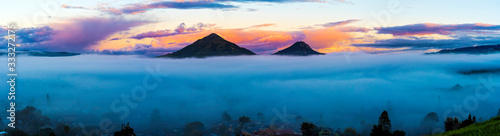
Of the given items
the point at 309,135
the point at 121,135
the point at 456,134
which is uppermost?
the point at 456,134

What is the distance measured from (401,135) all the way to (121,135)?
114 metres

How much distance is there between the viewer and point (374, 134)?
12138cm

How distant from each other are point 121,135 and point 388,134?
108 metres

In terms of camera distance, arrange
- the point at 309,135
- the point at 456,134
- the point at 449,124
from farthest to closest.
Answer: the point at 309,135 → the point at 449,124 → the point at 456,134

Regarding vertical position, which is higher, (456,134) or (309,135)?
(456,134)

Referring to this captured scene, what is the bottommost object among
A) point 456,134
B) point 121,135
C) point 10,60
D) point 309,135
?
point 309,135

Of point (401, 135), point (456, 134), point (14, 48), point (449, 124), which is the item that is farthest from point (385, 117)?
point (14, 48)

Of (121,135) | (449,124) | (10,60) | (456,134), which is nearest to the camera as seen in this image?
(456,134)

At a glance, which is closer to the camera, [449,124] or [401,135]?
[401,135]

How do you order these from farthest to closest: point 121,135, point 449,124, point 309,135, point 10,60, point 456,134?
point 309,135
point 449,124
point 121,135
point 10,60
point 456,134

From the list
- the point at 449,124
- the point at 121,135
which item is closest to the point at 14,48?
the point at 121,135

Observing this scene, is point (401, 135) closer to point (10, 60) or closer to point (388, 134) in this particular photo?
point (388, 134)

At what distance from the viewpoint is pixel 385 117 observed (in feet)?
461

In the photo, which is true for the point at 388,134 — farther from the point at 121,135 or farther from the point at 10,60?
the point at 10,60
